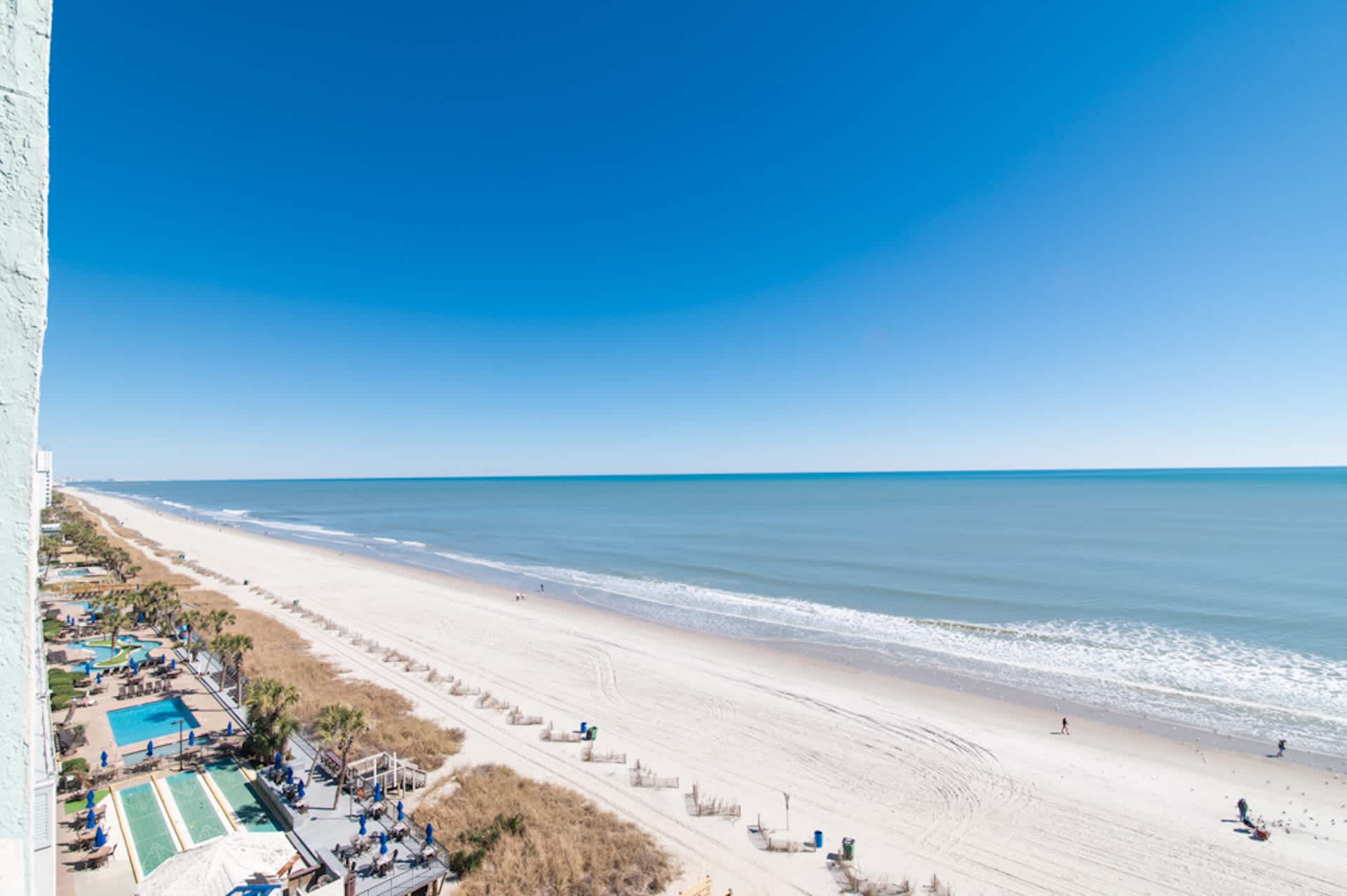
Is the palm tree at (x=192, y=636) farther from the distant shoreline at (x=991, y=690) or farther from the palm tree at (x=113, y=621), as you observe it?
the distant shoreline at (x=991, y=690)

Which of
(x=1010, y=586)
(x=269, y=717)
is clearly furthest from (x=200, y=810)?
(x=1010, y=586)

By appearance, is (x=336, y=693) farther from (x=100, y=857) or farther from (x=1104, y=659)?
(x=1104, y=659)

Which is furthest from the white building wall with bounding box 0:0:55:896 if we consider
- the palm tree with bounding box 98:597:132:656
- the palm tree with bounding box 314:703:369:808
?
the palm tree with bounding box 98:597:132:656

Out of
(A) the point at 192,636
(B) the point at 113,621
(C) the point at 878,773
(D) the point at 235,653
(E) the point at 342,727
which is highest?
(B) the point at 113,621

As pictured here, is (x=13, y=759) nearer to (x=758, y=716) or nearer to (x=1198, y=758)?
(x=758, y=716)

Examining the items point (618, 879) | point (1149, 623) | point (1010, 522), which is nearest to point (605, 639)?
point (618, 879)

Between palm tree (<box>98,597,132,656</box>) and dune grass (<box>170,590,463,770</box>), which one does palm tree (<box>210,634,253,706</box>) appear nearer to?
dune grass (<box>170,590,463,770</box>)
